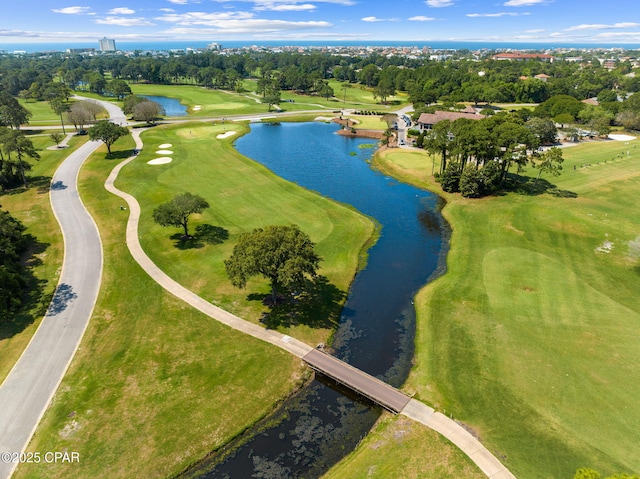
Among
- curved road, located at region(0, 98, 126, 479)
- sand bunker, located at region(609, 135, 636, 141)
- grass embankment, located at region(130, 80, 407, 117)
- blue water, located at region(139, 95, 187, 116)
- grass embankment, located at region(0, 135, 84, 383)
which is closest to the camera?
curved road, located at region(0, 98, 126, 479)

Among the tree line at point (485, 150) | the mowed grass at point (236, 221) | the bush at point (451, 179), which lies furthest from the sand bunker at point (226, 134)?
the bush at point (451, 179)

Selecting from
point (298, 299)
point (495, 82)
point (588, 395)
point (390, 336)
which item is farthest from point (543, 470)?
point (495, 82)

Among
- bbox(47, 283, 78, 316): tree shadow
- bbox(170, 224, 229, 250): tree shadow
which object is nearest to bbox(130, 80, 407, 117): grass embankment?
bbox(170, 224, 229, 250): tree shadow

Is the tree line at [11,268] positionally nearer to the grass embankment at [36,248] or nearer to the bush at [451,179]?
the grass embankment at [36,248]

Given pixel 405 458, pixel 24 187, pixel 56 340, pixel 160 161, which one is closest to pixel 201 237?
pixel 56 340

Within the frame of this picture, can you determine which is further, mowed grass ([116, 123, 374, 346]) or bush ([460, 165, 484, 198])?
bush ([460, 165, 484, 198])

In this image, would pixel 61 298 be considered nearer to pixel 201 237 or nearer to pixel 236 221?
pixel 201 237

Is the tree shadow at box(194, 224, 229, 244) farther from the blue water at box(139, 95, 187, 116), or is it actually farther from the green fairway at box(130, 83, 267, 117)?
the blue water at box(139, 95, 187, 116)

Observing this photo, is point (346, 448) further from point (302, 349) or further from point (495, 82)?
point (495, 82)
